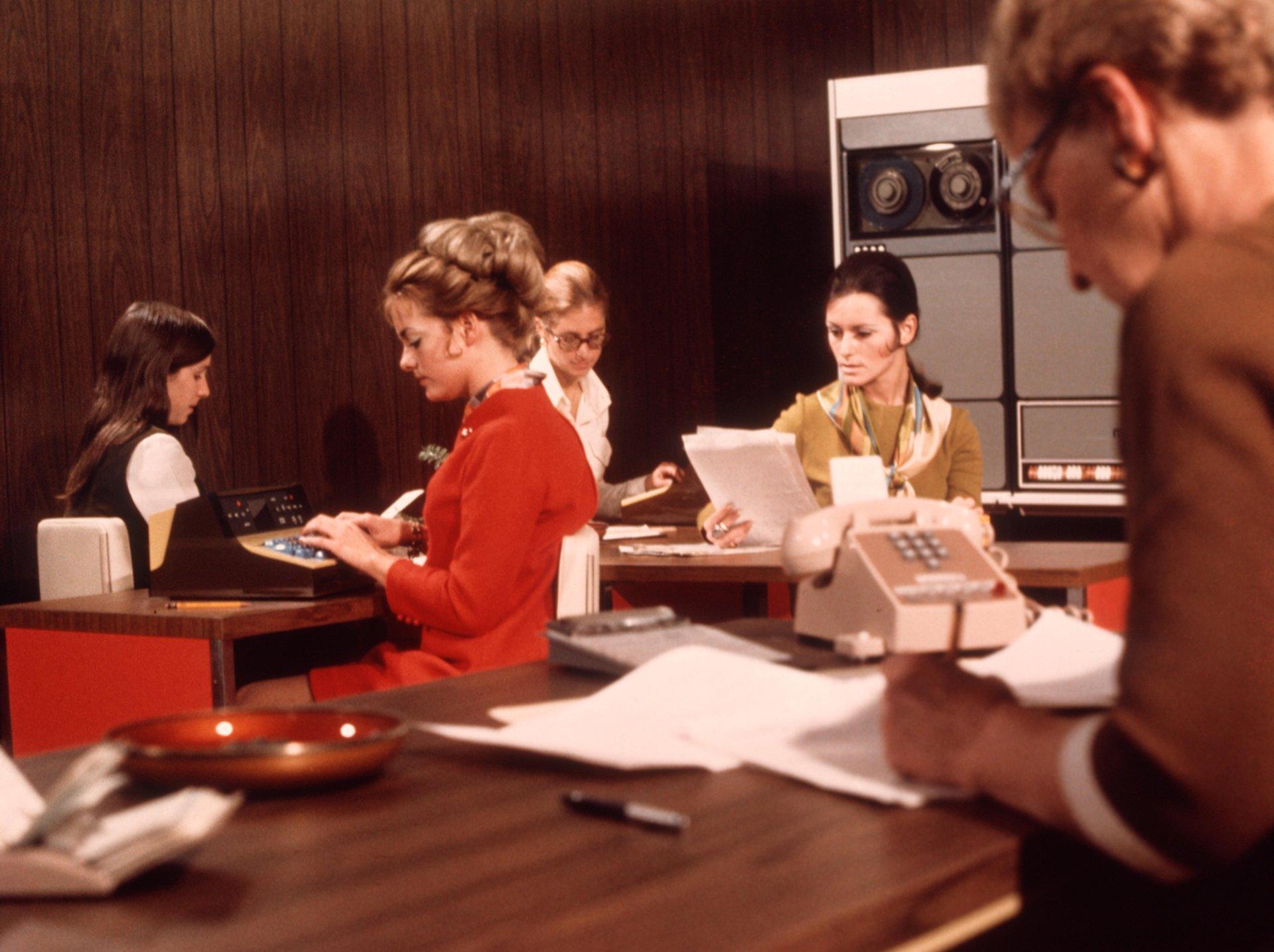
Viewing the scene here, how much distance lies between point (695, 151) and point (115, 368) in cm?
284

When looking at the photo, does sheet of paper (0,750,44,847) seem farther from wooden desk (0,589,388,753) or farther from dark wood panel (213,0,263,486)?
dark wood panel (213,0,263,486)

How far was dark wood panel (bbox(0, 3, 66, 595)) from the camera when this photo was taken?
172 inches

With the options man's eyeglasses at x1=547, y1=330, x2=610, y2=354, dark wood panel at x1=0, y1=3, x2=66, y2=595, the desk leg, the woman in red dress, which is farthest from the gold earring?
dark wood panel at x1=0, y1=3, x2=66, y2=595

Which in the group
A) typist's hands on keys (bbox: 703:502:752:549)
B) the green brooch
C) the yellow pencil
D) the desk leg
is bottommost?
the desk leg

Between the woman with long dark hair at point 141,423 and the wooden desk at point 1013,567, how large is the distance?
126cm

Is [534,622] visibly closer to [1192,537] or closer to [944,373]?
[1192,537]

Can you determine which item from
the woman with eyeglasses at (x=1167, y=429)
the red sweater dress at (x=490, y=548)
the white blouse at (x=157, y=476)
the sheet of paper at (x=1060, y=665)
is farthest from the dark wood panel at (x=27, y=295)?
the woman with eyeglasses at (x=1167, y=429)

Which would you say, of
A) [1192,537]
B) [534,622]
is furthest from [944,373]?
[1192,537]

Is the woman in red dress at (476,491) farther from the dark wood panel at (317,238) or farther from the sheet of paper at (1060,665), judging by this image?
the dark wood panel at (317,238)

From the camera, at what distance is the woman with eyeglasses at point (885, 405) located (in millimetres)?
3936

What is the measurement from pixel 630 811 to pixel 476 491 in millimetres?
1471

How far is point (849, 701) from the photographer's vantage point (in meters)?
1.20

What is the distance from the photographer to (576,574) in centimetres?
249

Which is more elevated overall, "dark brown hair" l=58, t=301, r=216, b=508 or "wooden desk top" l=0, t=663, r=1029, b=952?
"dark brown hair" l=58, t=301, r=216, b=508
